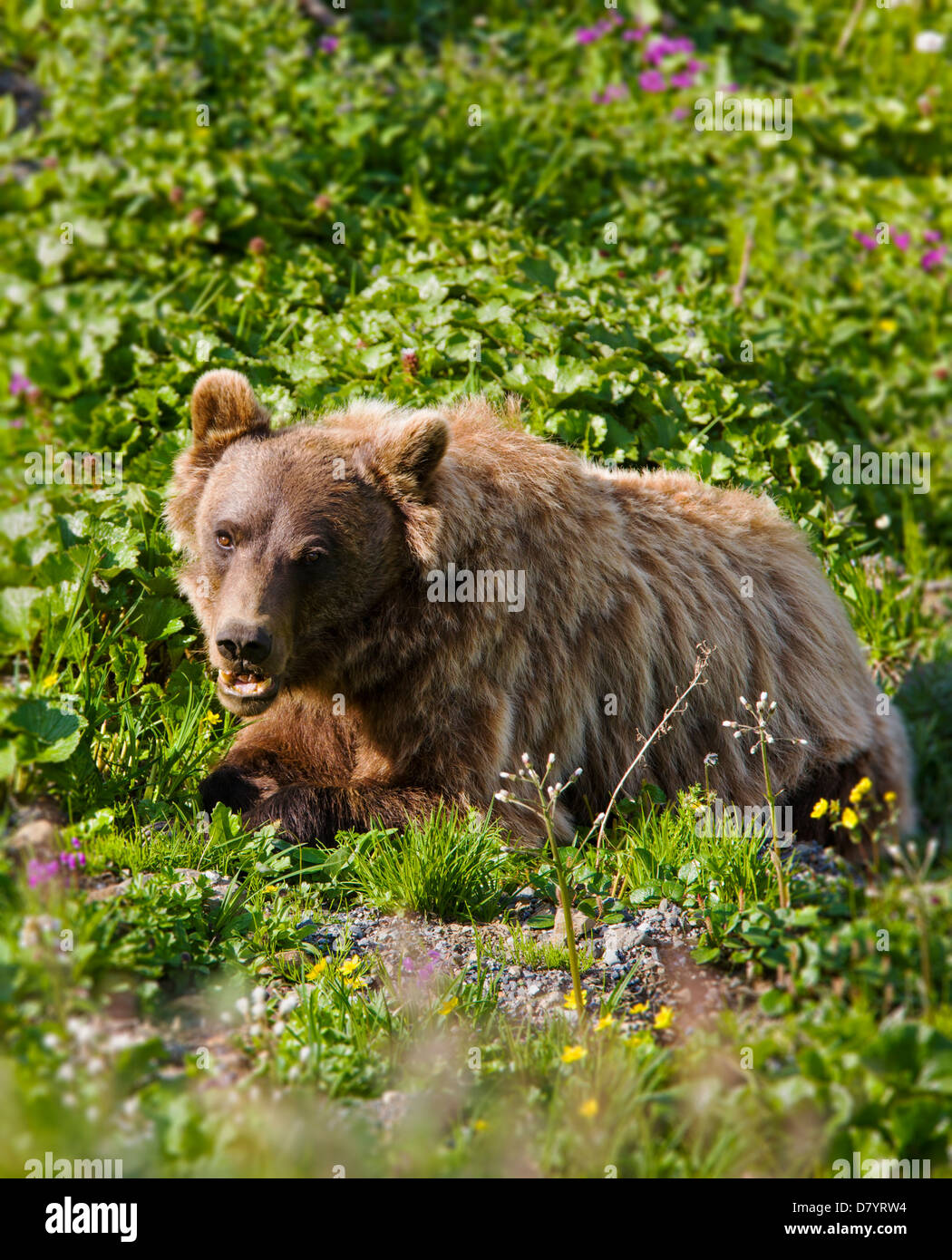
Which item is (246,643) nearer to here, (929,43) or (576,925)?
(576,925)

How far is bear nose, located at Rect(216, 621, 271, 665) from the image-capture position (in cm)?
393

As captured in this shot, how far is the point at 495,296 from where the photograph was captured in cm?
608

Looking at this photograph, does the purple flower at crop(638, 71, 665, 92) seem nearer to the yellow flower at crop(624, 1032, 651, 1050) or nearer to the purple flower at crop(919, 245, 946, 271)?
the purple flower at crop(919, 245, 946, 271)

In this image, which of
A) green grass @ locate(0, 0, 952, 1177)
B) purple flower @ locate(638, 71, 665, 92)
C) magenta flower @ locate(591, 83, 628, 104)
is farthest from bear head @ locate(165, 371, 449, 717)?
purple flower @ locate(638, 71, 665, 92)

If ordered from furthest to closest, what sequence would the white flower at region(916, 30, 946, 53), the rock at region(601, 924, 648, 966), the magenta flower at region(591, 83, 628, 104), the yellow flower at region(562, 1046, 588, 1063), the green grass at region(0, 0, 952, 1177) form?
the white flower at region(916, 30, 946, 53) → the magenta flower at region(591, 83, 628, 104) → the rock at region(601, 924, 648, 966) → the yellow flower at region(562, 1046, 588, 1063) → the green grass at region(0, 0, 952, 1177)

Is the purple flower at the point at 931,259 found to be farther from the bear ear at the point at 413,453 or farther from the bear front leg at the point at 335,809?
the bear front leg at the point at 335,809

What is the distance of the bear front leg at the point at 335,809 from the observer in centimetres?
426

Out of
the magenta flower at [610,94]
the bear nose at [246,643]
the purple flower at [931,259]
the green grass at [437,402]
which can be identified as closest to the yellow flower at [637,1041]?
the green grass at [437,402]

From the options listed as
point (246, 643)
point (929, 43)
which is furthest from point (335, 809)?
point (929, 43)

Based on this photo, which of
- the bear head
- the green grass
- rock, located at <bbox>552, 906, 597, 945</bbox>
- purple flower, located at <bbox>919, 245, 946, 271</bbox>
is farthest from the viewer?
purple flower, located at <bbox>919, 245, 946, 271</bbox>

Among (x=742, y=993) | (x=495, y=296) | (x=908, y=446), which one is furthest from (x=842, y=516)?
(x=742, y=993)

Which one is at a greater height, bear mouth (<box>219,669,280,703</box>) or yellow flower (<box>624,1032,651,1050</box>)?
bear mouth (<box>219,669,280,703</box>)

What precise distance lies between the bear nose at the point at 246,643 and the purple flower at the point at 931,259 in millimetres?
6373

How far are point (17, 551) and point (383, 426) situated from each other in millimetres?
1551
